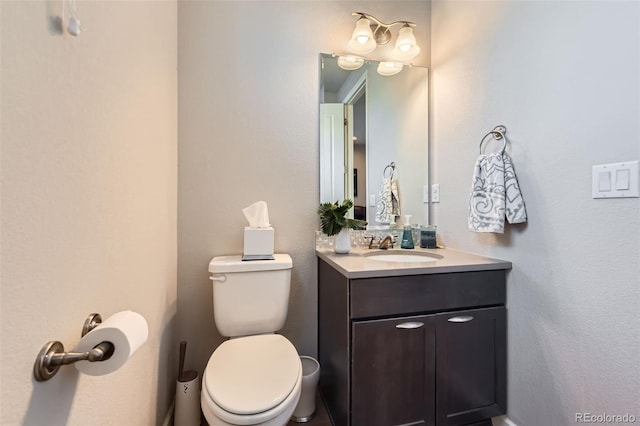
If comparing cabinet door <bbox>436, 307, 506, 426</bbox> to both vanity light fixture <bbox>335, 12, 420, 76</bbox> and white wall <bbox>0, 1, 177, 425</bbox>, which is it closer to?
white wall <bbox>0, 1, 177, 425</bbox>

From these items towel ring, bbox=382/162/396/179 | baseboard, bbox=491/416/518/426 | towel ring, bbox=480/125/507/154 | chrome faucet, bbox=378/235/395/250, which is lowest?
baseboard, bbox=491/416/518/426

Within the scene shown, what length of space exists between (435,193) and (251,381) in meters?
1.47

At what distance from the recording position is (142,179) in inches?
40.4

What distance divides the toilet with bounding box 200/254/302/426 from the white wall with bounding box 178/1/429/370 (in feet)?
0.71

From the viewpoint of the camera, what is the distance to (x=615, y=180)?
87 centimetres

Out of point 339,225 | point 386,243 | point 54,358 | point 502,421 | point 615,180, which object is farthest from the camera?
point 386,243

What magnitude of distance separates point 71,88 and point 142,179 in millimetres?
442

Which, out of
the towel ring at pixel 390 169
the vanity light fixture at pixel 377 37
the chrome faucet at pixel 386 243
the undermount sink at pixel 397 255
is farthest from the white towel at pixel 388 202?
the vanity light fixture at pixel 377 37

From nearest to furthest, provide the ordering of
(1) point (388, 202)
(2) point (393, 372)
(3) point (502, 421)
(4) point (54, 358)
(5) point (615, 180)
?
(4) point (54, 358)
(5) point (615, 180)
(2) point (393, 372)
(3) point (502, 421)
(1) point (388, 202)

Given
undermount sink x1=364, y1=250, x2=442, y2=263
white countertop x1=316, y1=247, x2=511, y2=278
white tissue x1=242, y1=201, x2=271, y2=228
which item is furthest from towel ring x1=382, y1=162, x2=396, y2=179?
white tissue x1=242, y1=201, x2=271, y2=228

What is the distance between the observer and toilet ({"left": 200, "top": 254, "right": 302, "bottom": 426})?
0.92m

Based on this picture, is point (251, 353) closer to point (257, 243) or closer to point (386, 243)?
point (257, 243)

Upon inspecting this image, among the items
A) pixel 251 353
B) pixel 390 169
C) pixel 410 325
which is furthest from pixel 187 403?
pixel 390 169

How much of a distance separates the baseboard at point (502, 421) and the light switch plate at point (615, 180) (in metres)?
1.06
